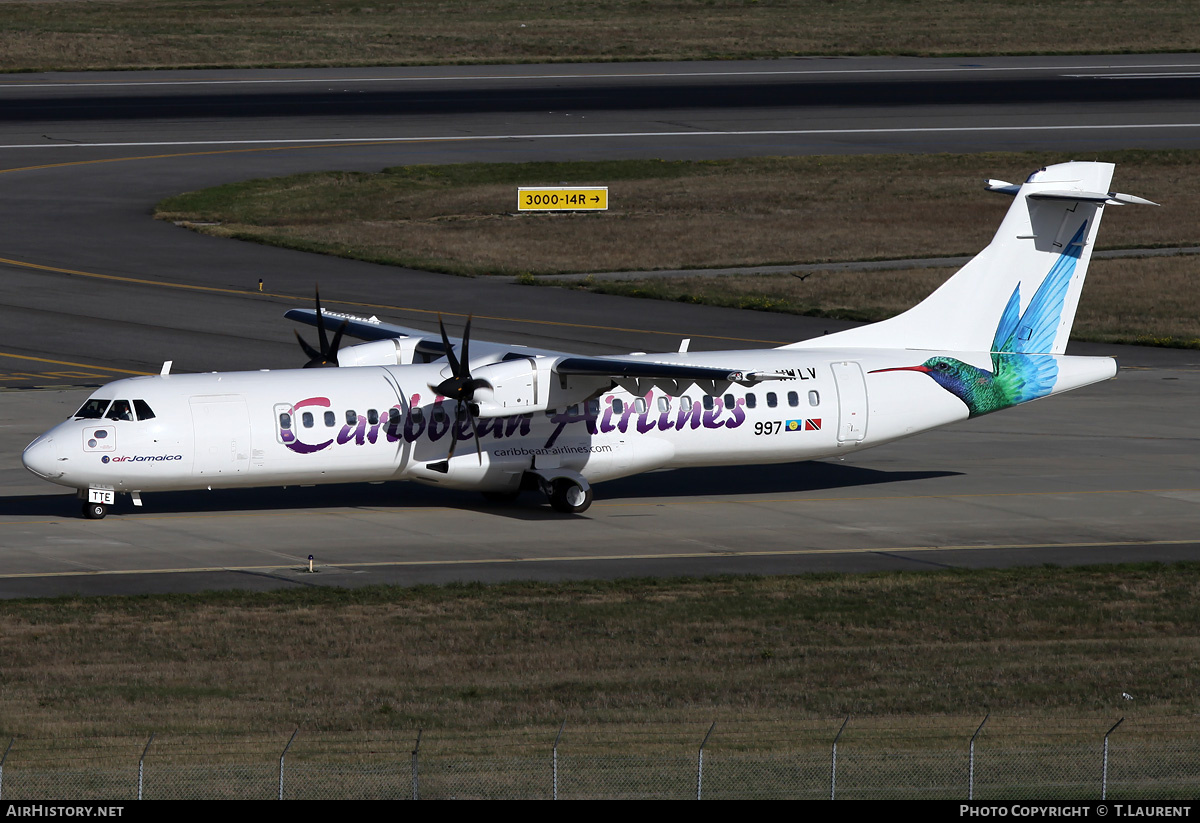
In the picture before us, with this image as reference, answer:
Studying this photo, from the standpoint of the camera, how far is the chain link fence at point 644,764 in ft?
54.3

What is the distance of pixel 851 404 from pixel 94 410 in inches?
615

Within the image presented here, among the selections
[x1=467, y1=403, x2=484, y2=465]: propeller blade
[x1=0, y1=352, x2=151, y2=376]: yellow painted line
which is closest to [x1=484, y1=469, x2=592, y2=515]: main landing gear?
[x1=467, y1=403, x2=484, y2=465]: propeller blade

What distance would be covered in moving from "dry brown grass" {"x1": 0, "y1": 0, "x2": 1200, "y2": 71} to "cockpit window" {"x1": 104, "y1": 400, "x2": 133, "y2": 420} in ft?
249

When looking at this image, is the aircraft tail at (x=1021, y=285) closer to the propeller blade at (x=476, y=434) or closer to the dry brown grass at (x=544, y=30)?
the propeller blade at (x=476, y=434)

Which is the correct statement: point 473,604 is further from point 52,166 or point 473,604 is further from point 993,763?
point 52,166

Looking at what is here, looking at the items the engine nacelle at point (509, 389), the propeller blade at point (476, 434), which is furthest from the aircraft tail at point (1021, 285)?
the propeller blade at point (476, 434)

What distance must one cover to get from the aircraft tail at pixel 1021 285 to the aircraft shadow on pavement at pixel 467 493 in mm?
3390

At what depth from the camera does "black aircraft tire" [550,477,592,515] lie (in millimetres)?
34594

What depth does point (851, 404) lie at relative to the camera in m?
35.8

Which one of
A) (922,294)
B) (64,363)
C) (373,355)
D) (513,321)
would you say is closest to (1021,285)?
(373,355)

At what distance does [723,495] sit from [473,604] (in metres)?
10.8

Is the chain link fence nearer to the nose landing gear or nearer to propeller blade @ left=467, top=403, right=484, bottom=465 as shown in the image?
propeller blade @ left=467, top=403, right=484, bottom=465

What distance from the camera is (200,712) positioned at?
21641mm

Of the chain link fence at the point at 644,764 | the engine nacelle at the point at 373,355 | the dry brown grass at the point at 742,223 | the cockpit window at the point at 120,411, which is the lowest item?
the chain link fence at the point at 644,764
